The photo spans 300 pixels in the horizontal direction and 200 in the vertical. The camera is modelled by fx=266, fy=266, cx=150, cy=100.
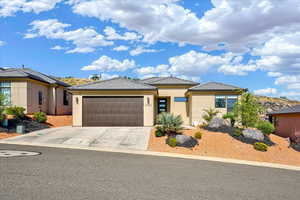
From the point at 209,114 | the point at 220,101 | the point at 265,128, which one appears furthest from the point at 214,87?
the point at 265,128

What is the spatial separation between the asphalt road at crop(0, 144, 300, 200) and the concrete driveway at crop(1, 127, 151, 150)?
4398 millimetres

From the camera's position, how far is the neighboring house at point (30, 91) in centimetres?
2377

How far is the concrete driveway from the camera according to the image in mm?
15539

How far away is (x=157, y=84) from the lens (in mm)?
27891

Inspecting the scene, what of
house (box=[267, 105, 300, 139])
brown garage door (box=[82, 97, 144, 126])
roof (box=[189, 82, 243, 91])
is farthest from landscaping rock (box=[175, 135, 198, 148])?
house (box=[267, 105, 300, 139])

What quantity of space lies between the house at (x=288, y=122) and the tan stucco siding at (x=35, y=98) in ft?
76.1

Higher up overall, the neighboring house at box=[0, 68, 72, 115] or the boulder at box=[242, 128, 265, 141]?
the neighboring house at box=[0, 68, 72, 115]

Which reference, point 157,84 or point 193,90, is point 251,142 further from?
point 157,84

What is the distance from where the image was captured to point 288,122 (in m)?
25.2

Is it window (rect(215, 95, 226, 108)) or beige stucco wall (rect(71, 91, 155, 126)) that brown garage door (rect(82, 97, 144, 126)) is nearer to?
beige stucco wall (rect(71, 91, 155, 126))

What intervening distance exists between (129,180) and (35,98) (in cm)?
2075

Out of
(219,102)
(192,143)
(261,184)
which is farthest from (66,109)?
(261,184)

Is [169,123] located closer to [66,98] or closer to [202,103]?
[202,103]

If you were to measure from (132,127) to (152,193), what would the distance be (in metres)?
15.5
